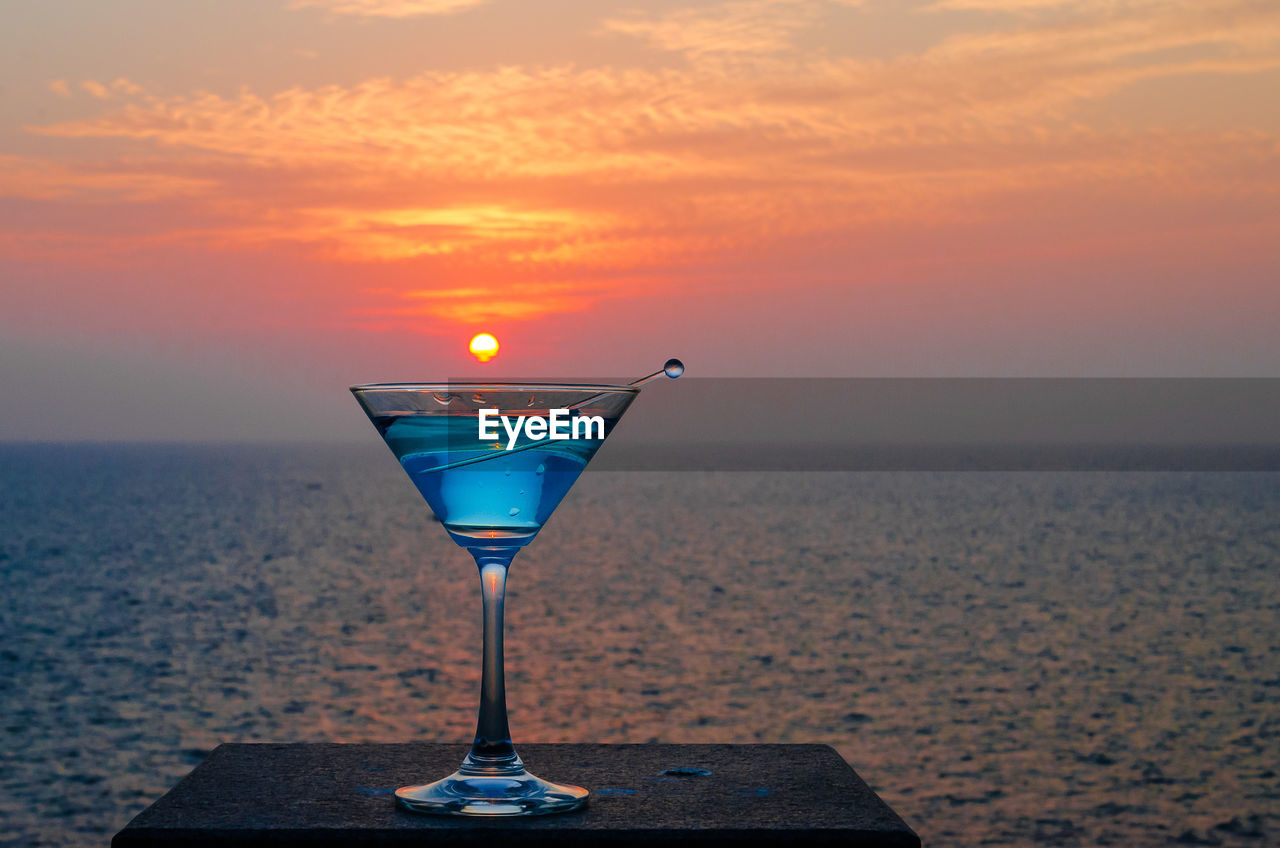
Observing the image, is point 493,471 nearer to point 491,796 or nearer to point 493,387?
point 493,387

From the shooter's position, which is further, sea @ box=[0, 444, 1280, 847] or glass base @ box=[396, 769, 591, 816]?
sea @ box=[0, 444, 1280, 847]

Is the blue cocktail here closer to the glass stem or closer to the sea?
the glass stem

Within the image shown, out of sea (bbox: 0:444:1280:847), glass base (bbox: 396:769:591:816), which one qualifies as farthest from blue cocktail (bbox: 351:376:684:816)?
sea (bbox: 0:444:1280:847)

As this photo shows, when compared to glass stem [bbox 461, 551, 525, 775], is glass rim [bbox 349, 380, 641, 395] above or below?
above

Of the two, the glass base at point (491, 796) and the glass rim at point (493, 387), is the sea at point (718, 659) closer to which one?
the glass base at point (491, 796)

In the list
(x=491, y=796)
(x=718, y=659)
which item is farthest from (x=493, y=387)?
(x=718, y=659)

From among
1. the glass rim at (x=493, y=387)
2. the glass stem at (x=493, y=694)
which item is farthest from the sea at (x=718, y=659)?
the glass rim at (x=493, y=387)

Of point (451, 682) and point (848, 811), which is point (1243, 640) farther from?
point (848, 811)

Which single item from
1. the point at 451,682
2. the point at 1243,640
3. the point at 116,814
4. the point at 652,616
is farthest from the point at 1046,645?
the point at 116,814
